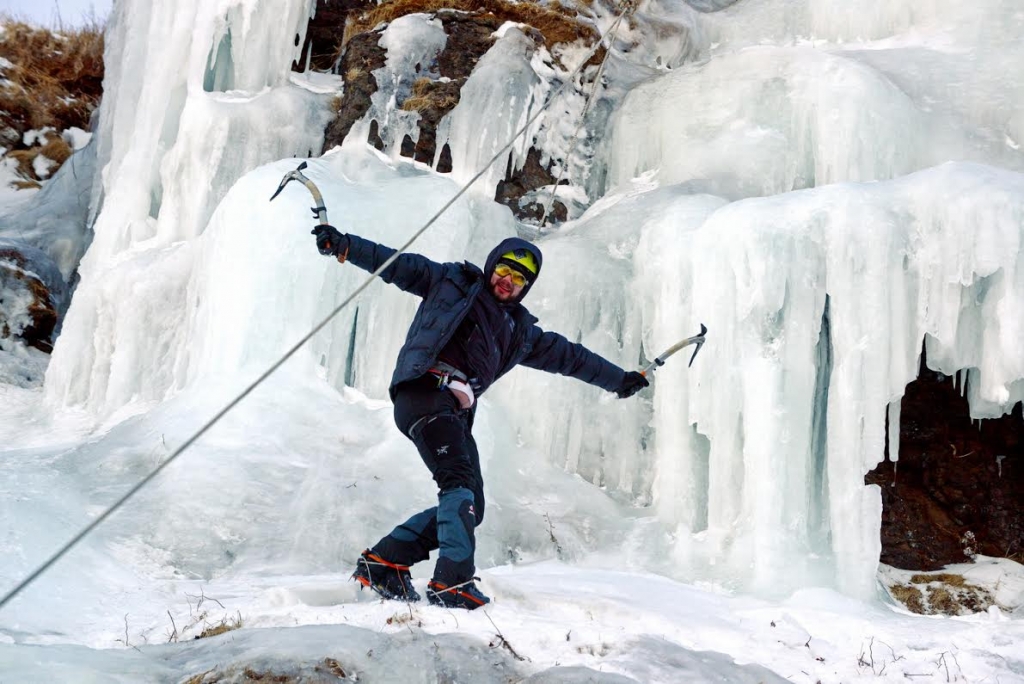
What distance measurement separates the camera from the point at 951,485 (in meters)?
8.88

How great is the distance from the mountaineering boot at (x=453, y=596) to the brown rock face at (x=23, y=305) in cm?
868

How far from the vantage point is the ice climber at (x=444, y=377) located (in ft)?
12.1

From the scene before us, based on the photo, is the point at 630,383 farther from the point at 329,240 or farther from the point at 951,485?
the point at 951,485

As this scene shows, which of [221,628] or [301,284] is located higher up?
[301,284]

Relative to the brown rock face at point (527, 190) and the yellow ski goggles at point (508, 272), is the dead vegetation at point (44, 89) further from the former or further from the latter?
the yellow ski goggles at point (508, 272)

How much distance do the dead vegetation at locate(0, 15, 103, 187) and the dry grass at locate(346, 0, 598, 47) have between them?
6321 mm

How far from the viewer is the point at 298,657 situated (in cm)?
273

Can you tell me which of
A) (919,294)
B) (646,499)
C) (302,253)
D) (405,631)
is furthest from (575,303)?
(405,631)

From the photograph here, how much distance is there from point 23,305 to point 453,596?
883 centimetres

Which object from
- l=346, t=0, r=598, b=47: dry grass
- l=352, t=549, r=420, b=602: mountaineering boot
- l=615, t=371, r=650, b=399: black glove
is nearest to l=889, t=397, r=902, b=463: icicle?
l=615, t=371, r=650, b=399: black glove

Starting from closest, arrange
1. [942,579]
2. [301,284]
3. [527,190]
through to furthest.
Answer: [301,284] < [942,579] < [527,190]

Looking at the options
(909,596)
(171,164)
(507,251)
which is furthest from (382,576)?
(171,164)

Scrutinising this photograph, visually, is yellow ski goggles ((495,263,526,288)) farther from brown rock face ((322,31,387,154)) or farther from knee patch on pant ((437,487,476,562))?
brown rock face ((322,31,387,154))

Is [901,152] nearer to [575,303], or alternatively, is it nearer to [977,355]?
[977,355]
